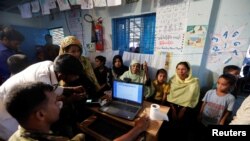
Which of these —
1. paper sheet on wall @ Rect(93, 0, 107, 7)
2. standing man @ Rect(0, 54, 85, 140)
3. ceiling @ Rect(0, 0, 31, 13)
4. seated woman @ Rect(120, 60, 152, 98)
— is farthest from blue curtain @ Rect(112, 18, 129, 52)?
ceiling @ Rect(0, 0, 31, 13)

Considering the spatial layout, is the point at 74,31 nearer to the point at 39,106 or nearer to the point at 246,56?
Result: the point at 39,106

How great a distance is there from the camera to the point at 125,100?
136 cm

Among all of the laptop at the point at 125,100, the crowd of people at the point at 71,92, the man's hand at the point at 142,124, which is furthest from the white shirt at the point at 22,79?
the man's hand at the point at 142,124

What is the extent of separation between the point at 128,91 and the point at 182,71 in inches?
36.9

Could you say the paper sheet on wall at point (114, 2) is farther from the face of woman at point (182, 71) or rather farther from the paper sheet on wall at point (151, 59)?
the face of woman at point (182, 71)

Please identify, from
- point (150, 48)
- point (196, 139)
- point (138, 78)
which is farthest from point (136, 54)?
point (196, 139)

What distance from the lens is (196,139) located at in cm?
171

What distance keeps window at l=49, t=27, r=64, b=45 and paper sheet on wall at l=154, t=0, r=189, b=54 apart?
9.17 feet

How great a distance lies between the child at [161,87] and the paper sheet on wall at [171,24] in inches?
16.5

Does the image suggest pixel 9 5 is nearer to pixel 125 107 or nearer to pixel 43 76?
pixel 43 76

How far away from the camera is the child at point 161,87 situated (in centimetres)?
202

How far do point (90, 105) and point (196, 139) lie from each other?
4.72 feet

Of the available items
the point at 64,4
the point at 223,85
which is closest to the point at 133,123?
the point at 223,85

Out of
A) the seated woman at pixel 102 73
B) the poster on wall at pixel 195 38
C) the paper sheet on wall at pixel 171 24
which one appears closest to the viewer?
the poster on wall at pixel 195 38
